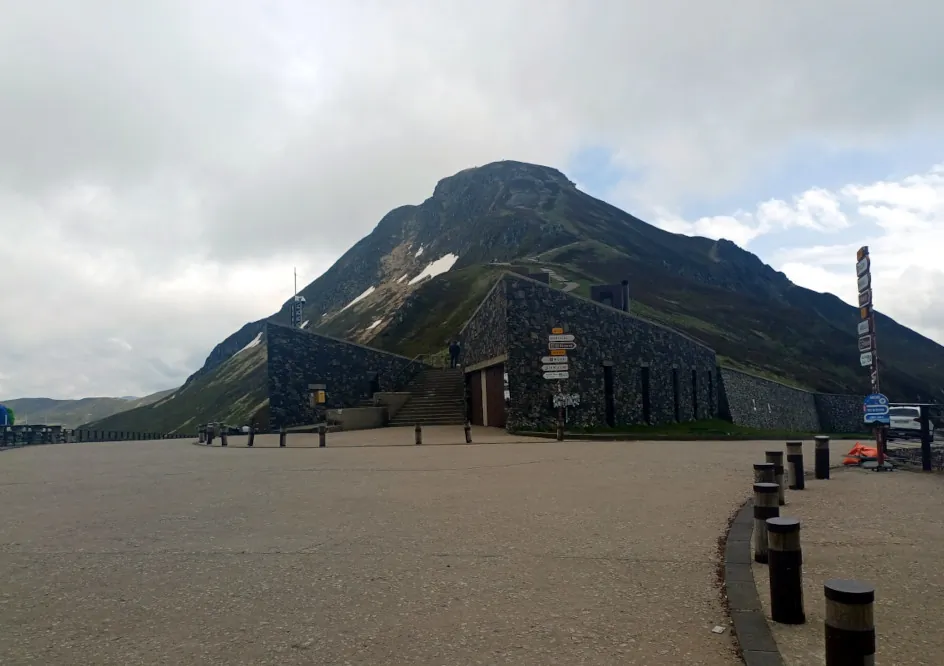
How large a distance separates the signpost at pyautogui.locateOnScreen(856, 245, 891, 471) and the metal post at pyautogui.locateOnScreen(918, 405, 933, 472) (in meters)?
0.64

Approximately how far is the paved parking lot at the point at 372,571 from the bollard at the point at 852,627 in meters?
0.78

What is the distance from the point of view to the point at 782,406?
46.0 m

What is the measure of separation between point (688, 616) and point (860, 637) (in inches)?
56.1

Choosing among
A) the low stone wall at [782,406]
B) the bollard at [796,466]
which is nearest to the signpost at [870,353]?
the bollard at [796,466]

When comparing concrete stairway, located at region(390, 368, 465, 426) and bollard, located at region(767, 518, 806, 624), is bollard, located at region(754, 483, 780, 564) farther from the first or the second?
concrete stairway, located at region(390, 368, 465, 426)

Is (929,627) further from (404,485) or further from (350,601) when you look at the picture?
(404,485)

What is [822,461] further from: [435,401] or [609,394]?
[435,401]

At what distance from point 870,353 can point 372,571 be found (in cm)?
1149

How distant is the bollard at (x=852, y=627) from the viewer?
307cm

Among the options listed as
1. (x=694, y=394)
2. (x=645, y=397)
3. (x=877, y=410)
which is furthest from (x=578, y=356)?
(x=877, y=410)

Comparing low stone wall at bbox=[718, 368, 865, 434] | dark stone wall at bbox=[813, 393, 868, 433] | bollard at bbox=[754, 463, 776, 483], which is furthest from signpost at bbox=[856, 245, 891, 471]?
dark stone wall at bbox=[813, 393, 868, 433]

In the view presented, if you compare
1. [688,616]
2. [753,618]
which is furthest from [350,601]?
[753,618]

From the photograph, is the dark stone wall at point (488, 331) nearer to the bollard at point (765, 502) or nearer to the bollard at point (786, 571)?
the bollard at point (765, 502)

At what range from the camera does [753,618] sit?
4238 millimetres
